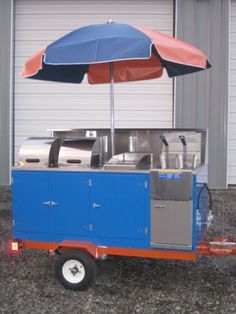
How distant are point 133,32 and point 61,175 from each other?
57.0 inches

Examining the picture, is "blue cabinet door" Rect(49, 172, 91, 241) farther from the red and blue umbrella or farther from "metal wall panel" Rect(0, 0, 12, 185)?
"metal wall panel" Rect(0, 0, 12, 185)

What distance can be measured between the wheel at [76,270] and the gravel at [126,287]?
77 millimetres

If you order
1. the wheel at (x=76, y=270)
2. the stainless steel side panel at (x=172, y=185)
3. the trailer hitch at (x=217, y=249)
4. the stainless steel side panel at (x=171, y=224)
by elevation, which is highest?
the stainless steel side panel at (x=172, y=185)

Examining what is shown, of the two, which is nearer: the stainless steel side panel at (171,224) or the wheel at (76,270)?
the stainless steel side panel at (171,224)

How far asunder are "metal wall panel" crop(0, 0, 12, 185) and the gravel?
4399mm

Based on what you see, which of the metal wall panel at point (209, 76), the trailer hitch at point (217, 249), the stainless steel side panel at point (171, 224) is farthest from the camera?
the metal wall panel at point (209, 76)

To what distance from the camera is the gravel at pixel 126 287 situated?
13.3 feet

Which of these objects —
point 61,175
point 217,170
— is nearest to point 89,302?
point 61,175

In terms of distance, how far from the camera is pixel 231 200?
28.3ft

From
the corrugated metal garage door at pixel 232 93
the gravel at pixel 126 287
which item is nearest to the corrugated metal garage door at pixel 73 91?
the corrugated metal garage door at pixel 232 93

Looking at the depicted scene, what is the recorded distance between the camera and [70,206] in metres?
4.43

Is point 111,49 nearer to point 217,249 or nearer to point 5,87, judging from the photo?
point 217,249

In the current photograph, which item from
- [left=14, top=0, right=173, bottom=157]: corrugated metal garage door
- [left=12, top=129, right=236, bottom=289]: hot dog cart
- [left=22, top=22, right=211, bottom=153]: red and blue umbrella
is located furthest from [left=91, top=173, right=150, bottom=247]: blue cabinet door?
[left=14, top=0, right=173, bottom=157]: corrugated metal garage door

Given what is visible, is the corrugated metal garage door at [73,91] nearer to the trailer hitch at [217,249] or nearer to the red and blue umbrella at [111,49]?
the red and blue umbrella at [111,49]
